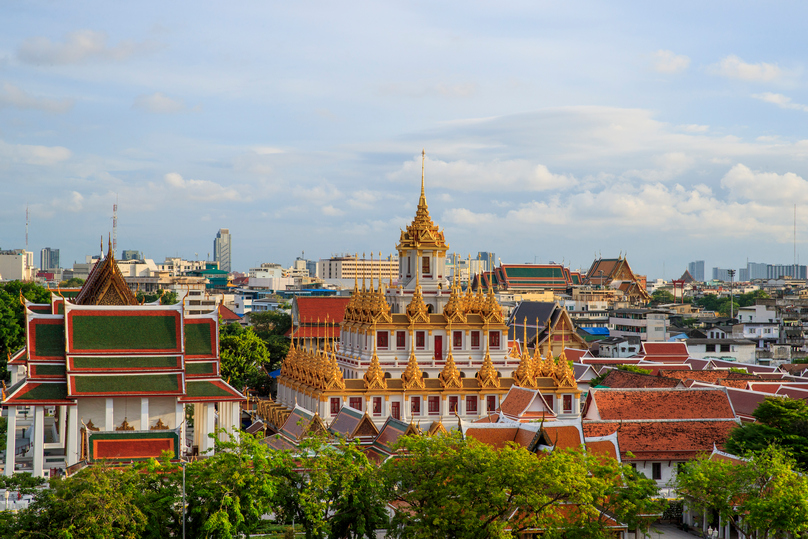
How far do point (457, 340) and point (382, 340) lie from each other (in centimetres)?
476

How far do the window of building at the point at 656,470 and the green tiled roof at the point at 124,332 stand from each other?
2411 cm

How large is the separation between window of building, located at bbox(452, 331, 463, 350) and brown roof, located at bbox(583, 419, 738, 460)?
13053 millimetres

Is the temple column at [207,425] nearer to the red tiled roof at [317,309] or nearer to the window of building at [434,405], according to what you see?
the window of building at [434,405]

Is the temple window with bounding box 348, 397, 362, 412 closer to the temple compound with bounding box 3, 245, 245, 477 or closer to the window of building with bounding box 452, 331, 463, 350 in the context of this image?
the window of building with bounding box 452, 331, 463, 350

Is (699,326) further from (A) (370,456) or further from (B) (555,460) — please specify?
(B) (555,460)

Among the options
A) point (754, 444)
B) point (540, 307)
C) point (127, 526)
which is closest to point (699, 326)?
point (540, 307)

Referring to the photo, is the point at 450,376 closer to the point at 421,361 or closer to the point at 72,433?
the point at 421,361

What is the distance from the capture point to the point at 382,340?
57.0 metres

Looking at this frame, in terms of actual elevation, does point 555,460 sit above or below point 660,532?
above

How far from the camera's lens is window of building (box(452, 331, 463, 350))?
5791 centimetres

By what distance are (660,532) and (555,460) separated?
399 inches

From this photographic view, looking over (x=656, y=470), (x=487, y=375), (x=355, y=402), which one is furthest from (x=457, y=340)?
(x=656, y=470)

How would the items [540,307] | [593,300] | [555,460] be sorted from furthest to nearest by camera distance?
1. [593,300]
2. [540,307]
3. [555,460]

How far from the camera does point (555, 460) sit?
29.6 meters
